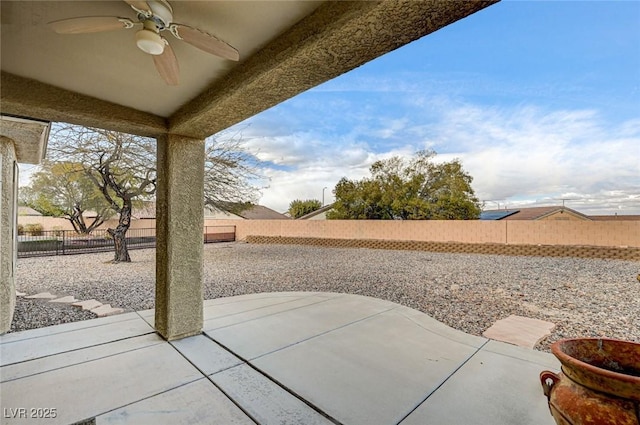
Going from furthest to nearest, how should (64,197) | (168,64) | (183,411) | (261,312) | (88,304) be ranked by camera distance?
(64,197), (88,304), (261,312), (183,411), (168,64)

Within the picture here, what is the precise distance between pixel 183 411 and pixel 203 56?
2.14 meters

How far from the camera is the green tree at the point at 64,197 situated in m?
11.4

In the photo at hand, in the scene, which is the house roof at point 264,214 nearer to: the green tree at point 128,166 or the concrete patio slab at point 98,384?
the green tree at point 128,166

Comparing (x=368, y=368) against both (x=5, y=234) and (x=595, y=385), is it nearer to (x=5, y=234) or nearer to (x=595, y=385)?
(x=595, y=385)

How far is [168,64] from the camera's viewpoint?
5.08 ft

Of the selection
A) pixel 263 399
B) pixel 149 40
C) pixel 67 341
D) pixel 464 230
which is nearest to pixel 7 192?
pixel 67 341

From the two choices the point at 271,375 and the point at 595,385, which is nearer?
the point at 595,385

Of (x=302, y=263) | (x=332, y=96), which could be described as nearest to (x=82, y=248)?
(x=302, y=263)

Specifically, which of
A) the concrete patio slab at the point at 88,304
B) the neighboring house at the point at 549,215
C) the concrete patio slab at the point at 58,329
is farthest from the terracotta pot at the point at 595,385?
the neighboring house at the point at 549,215

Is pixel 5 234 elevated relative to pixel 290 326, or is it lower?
elevated

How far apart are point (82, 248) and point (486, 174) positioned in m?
17.4

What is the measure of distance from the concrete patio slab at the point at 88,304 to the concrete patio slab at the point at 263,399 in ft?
10.2

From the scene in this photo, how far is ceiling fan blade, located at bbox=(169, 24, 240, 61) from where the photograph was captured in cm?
132

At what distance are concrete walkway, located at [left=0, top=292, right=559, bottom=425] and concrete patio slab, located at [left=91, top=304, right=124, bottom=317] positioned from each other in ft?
2.12
